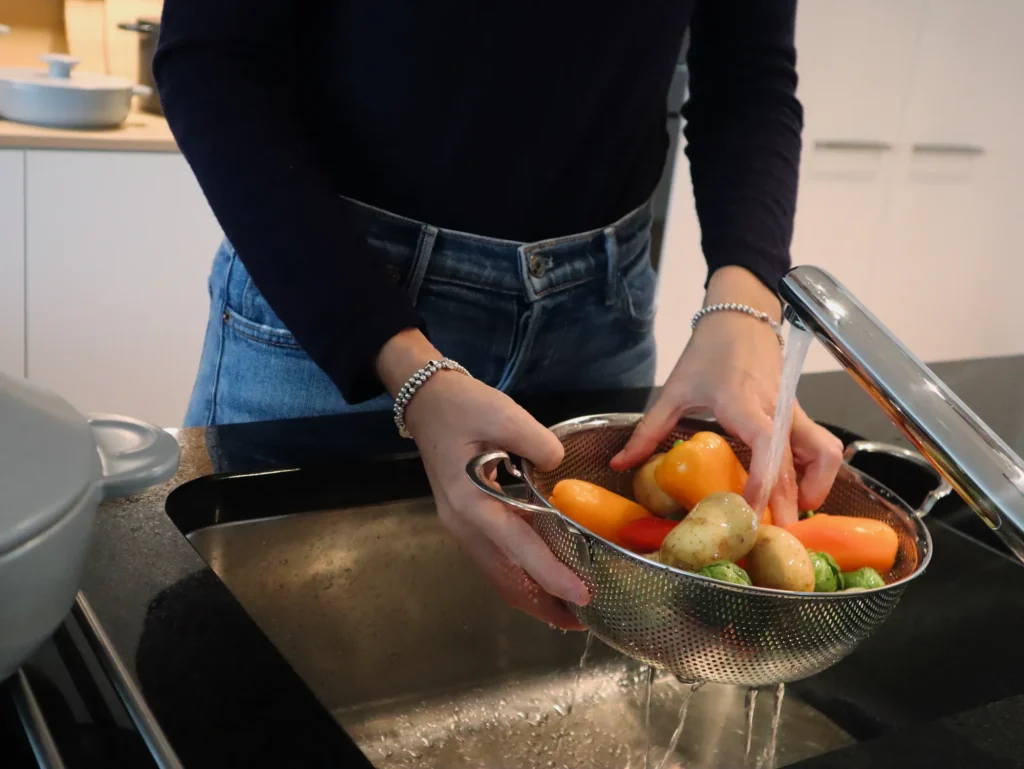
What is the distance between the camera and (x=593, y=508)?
53 centimetres

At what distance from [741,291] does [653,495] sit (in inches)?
7.7

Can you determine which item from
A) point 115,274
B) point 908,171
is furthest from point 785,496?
point 908,171

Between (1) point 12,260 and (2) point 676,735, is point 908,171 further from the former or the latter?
(2) point 676,735

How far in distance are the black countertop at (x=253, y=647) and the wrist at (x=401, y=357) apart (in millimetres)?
82

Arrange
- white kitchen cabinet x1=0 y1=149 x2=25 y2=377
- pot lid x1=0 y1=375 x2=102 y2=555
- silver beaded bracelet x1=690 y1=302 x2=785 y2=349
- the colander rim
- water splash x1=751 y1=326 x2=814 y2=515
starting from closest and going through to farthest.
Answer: pot lid x1=0 y1=375 x2=102 y2=555
the colander rim
water splash x1=751 y1=326 x2=814 y2=515
silver beaded bracelet x1=690 y1=302 x2=785 y2=349
white kitchen cabinet x1=0 y1=149 x2=25 y2=377

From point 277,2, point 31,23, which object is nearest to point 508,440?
point 277,2

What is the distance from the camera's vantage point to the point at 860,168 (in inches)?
88.9

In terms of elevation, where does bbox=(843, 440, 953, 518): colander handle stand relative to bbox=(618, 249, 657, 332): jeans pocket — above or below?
below

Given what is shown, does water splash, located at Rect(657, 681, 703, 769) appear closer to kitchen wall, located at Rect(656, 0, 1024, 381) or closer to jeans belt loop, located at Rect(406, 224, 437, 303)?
jeans belt loop, located at Rect(406, 224, 437, 303)

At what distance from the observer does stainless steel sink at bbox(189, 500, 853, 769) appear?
58cm

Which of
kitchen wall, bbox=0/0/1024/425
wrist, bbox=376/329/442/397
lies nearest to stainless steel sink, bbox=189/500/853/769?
wrist, bbox=376/329/442/397

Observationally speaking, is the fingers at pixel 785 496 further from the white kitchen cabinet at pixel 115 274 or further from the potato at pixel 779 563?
the white kitchen cabinet at pixel 115 274

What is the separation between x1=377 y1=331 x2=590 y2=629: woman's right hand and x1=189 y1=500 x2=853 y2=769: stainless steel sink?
0.35ft

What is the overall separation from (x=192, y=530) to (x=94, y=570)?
0.34ft
